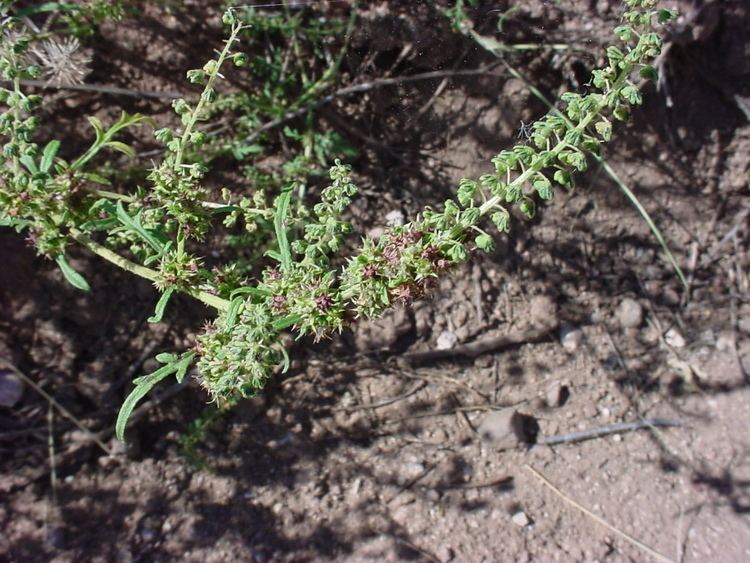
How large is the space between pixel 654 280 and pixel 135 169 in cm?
266

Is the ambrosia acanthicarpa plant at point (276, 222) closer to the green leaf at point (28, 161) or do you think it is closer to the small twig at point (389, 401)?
the green leaf at point (28, 161)

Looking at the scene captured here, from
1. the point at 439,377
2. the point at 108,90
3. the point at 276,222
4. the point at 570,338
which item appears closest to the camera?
the point at 276,222

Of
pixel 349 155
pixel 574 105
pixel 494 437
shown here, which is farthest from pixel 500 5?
pixel 494 437

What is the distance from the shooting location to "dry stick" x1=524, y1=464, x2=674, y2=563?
2.97m

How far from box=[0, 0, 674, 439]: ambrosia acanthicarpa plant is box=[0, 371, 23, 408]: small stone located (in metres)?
1.38

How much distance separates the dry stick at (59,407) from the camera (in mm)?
2982

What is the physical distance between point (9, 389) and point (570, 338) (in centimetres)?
276

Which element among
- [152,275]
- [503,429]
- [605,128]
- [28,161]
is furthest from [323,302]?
[503,429]

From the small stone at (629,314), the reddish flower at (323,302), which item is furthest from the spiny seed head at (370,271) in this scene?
the small stone at (629,314)

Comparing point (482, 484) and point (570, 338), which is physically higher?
point (570, 338)

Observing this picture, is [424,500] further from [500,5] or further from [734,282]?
[500,5]

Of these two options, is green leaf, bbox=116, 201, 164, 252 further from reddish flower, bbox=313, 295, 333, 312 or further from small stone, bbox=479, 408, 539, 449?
small stone, bbox=479, 408, 539, 449

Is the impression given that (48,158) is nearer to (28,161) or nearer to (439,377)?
(28,161)

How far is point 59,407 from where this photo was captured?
117 inches
